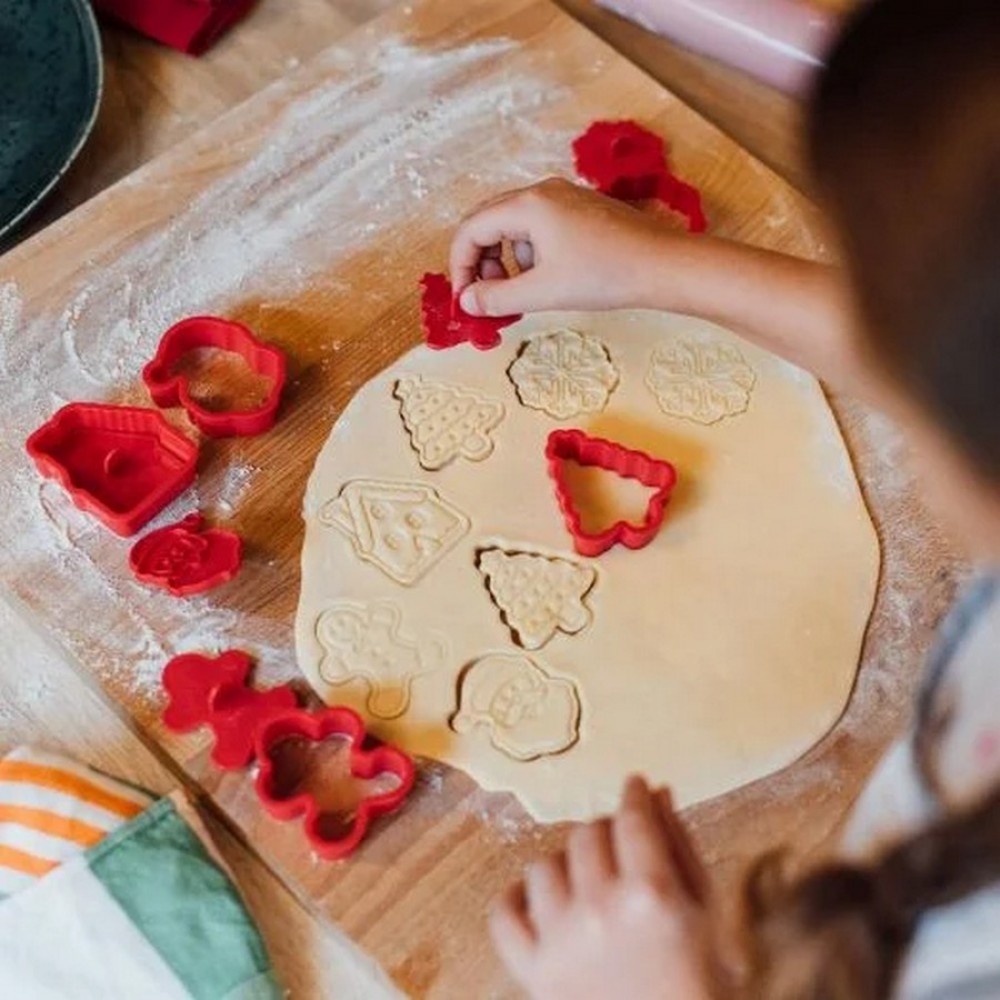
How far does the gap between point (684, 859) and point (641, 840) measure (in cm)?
3

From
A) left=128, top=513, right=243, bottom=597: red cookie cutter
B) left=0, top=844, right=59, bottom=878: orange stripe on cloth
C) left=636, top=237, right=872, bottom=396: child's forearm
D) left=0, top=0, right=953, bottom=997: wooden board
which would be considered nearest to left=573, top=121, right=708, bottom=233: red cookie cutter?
left=0, top=0, right=953, bottom=997: wooden board

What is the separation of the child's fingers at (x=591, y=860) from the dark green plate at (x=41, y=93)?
0.63m

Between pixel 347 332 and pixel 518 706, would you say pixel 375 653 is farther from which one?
pixel 347 332

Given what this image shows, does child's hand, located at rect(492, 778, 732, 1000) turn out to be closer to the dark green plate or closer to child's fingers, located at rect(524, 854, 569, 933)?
child's fingers, located at rect(524, 854, 569, 933)

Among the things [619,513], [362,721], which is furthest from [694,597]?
[362,721]

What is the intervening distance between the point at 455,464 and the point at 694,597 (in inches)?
6.9

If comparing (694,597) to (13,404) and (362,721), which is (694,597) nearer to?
(362,721)

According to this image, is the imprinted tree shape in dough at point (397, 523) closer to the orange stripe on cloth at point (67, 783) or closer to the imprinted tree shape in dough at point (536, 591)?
the imprinted tree shape in dough at point (536, 591)

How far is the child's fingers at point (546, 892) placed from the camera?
0.71 metres

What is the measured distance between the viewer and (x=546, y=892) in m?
0.71

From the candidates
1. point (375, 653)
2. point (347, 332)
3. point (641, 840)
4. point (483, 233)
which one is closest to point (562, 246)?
point (483, 233)

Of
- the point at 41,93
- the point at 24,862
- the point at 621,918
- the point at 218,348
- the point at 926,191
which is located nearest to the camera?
the point at 926,191

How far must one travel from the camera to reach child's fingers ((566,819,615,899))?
2.32ft

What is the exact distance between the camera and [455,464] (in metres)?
0.96
